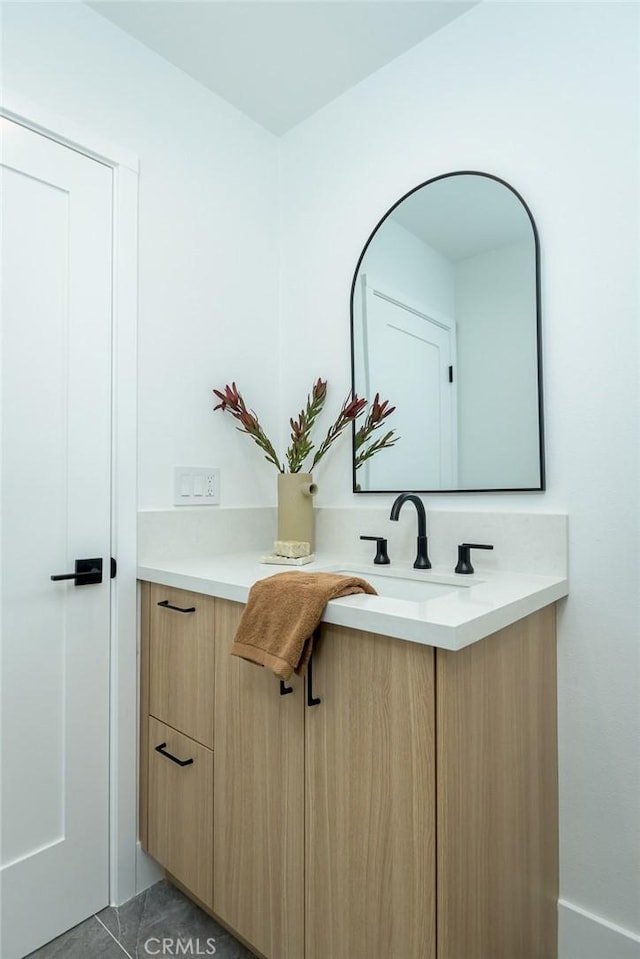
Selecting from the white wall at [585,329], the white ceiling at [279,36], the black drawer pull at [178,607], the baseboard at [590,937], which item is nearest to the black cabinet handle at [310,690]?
the black drawer pull at [178,607]

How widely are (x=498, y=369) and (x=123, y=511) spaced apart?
44.1 inches

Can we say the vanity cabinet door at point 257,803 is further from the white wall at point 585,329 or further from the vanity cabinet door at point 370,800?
the white wall at point 585,329

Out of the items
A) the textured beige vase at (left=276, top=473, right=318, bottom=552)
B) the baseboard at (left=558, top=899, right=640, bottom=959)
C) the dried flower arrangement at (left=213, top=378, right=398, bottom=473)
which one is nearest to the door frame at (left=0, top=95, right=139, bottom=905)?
the dried flower arrangement at (left=213, top=378, right=398, bottom=473)

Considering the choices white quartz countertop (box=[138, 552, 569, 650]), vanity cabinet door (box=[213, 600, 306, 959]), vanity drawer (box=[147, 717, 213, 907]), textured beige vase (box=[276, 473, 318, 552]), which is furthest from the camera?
textured beige vase (box=[276, 473, 318, 552])

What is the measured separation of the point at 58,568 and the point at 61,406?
429mm

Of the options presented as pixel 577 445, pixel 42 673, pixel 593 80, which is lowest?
pixel 42 673

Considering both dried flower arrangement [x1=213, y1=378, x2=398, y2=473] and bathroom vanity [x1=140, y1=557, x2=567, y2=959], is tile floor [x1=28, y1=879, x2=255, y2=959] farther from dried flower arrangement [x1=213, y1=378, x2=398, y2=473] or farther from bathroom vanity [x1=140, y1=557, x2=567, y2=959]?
dried flower arrangement [x1=213, y1=378, x2=398, y2=473]

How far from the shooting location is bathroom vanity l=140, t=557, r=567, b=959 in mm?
896

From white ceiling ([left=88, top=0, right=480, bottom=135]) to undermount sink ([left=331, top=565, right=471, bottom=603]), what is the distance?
5.24ft

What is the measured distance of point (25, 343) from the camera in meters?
1.36

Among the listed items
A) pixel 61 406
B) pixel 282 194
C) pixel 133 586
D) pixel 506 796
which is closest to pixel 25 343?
pixel 61 406

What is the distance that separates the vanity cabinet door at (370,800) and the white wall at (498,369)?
27.3 inches

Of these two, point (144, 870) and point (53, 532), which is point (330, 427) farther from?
point (144, 870)

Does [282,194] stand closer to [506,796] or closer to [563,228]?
[563,228]
